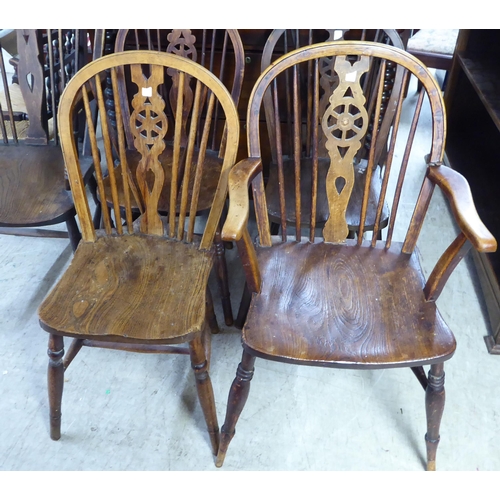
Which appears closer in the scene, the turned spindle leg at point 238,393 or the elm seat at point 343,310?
the elm seat at point 343,310

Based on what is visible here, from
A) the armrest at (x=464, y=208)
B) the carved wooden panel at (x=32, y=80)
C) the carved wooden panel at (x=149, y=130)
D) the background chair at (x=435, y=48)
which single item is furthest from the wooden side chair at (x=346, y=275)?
the background chair at (x=435, y=48)

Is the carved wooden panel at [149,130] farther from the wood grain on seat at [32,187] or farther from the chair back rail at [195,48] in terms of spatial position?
the wood grain on seat at [32,187]

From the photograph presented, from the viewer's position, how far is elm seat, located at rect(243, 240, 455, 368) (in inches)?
39.9

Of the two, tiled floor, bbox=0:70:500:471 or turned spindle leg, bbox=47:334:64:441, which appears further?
tiled floor, bbox=0:70:500:471

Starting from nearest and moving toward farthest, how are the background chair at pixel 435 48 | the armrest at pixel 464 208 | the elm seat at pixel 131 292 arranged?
1. the armrest at pixel 464 208
2. the elm seat at pixel 131 292
3. the background chair at pixel 435 48

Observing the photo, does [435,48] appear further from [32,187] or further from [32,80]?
[32,187]

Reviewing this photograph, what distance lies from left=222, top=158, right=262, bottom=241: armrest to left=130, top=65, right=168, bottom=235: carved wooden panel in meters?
0.26

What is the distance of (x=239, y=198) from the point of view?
3.38 feet

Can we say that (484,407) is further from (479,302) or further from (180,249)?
(180,249)

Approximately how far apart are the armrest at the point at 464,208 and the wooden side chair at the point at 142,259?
50cm

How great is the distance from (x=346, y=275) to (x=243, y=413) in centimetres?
54

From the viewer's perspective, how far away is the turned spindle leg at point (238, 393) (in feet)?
3.67

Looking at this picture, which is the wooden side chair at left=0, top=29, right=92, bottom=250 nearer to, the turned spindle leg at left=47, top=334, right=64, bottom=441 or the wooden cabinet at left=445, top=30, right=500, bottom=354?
the turned spindle leg at left=47, top=334, right=64, bottom=441

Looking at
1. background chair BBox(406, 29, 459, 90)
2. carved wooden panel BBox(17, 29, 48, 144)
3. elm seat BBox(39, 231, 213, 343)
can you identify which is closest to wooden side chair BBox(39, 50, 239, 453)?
elm seat BBox(39, 231, 213, 343)
